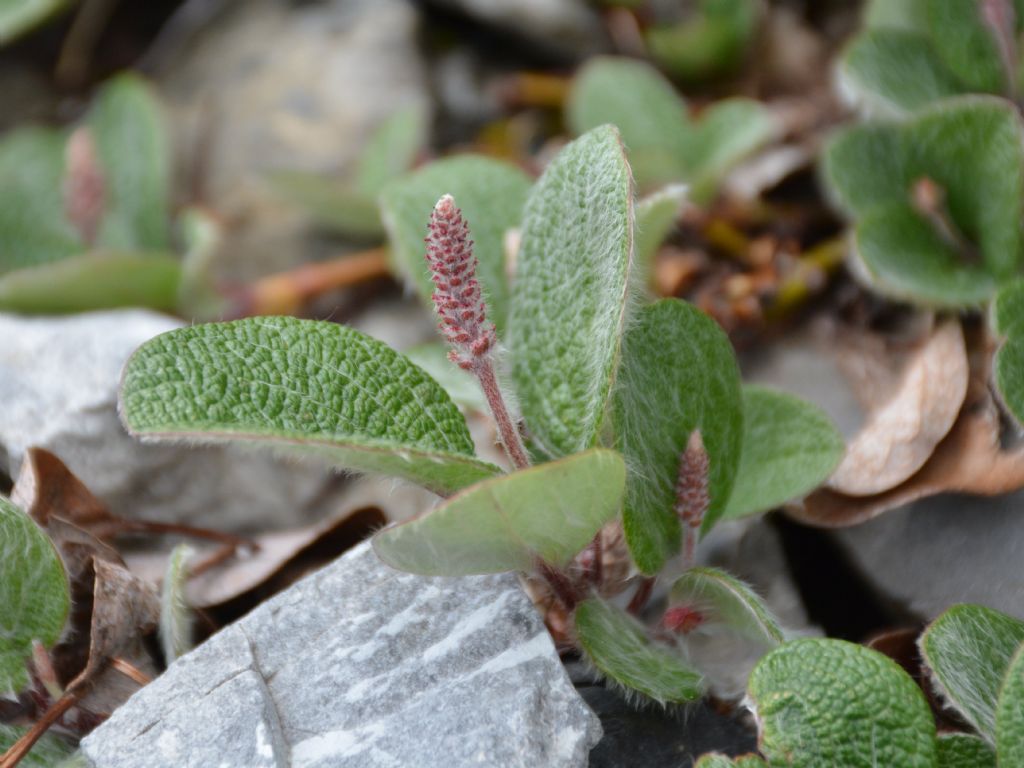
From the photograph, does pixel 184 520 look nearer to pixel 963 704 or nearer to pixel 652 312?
pixel 652 312

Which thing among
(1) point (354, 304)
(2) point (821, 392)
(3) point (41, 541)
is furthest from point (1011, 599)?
(1) point (354, 304)

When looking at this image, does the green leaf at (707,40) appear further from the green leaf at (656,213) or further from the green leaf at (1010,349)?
the green leaf at (1010,349)

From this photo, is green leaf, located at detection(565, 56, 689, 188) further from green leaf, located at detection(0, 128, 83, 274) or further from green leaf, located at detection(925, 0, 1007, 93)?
green leaf, located at detection(0, 128, 83, 274)

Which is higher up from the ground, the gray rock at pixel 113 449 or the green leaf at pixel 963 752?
the green leaf at pixel 963 752

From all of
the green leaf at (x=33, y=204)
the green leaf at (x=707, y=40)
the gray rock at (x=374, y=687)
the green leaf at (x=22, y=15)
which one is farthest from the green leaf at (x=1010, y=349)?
the green leaf at (x=22, y=15)

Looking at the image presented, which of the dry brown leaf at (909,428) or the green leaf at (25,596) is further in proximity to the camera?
the dry brown leaf at (909,428)

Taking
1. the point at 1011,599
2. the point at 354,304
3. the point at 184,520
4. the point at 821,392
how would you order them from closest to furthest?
the point at 1011,599
the point at 184,520
the point at 821,392
the point at 354,304

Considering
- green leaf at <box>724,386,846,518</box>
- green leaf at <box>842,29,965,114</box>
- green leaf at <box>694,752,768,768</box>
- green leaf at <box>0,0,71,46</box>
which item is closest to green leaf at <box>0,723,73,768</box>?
green leaf at <box>694,752,768,768</box>

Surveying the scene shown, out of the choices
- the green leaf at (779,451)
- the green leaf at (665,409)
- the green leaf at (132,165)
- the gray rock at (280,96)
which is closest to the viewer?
the green leaf at (665,409)
